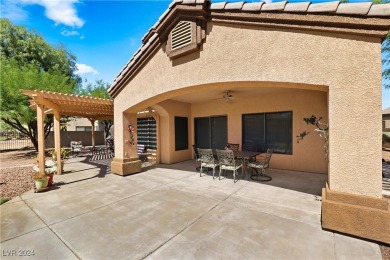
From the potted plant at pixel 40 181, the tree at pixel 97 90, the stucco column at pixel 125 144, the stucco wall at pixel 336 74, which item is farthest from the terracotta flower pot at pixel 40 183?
the tree at pixel 97 90

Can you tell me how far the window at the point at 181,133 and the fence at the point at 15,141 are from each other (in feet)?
61.9

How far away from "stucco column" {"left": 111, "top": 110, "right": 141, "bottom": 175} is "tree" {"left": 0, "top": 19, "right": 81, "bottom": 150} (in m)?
8.95

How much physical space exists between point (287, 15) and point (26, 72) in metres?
16.3

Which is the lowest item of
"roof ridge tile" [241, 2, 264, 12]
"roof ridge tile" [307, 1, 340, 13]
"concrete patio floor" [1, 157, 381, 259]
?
"concrete patio floor" [1, 157, 381, 259]

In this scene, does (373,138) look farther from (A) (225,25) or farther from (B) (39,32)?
(B) (39,32)

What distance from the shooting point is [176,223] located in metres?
3.92

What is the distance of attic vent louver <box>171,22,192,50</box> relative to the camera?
17.6ft

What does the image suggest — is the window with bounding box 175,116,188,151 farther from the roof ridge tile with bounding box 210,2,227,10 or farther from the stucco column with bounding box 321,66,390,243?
the stucco column with bounding box 321,66,390,243

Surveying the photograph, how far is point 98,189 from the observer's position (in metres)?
6.28

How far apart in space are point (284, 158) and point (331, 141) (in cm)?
523

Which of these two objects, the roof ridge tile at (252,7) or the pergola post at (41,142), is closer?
the roof ridge tile at (252,7)

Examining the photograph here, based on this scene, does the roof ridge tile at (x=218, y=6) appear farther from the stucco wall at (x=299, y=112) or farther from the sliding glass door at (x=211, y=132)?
the sliding glass door at (x=211, y=132)

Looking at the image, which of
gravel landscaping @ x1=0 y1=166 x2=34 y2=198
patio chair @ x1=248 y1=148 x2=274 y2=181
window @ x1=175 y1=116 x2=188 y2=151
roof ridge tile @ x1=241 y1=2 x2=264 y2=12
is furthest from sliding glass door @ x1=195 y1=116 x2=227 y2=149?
gravel landscaping @ x1=0 y1=166 x2=34 y2=198

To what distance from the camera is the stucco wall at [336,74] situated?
Result: 10.4 ft
